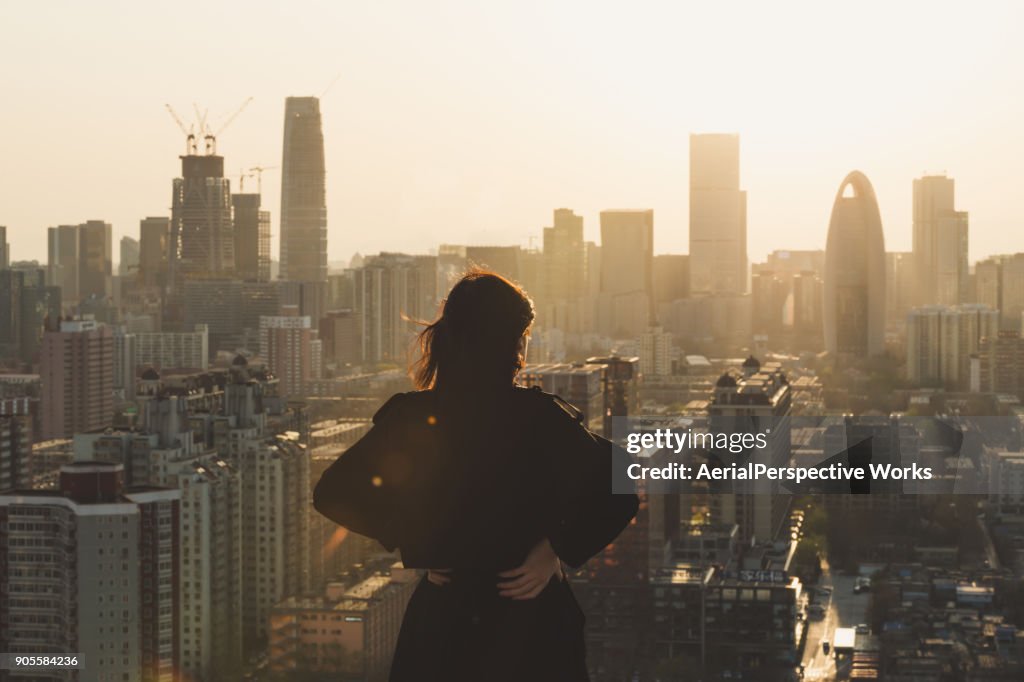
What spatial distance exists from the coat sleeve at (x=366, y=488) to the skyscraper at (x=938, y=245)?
26.7ft

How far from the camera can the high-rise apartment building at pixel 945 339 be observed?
808cm

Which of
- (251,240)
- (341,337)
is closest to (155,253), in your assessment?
(251,240)

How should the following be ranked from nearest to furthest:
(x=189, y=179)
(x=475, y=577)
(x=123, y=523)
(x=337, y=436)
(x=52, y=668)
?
Result: (x=475, y=577) < (x=52, y=668) < (x=123, y=523) < (x=337, y=436) < (x=189, y=179)

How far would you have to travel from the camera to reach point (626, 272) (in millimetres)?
11102

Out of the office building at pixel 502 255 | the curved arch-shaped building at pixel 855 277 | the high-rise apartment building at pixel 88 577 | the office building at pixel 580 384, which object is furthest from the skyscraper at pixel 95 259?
the high-rise apartment building at pixel 88 577

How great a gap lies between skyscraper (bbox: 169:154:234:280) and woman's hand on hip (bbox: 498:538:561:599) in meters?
12.4

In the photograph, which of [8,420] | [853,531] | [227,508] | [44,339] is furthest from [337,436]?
[44,339]

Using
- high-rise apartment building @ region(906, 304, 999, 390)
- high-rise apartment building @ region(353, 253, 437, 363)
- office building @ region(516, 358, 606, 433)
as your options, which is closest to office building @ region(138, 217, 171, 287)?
high-rise apartment building @ region(353, 253, 437, 363)

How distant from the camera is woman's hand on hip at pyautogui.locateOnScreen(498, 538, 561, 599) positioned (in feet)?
2.18

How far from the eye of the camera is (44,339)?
8.86 metres

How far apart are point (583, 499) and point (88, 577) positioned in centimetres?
361

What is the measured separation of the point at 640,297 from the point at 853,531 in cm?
631

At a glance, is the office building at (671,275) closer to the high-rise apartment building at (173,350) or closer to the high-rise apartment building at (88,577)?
the high-rise apartment building at (173,350)

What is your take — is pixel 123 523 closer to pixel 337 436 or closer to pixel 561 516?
Result: pixel 337 436
